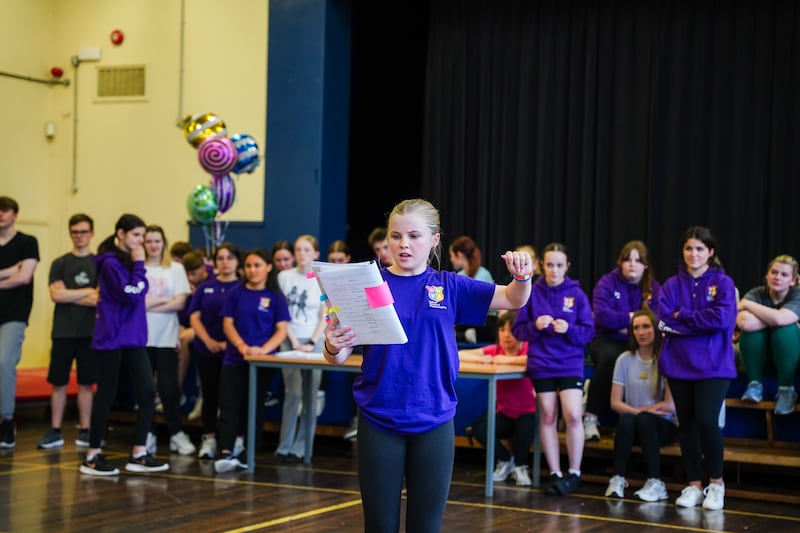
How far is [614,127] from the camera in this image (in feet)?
30.3

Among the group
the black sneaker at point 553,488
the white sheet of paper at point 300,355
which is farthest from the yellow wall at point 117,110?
the black sneaker at point 553,488

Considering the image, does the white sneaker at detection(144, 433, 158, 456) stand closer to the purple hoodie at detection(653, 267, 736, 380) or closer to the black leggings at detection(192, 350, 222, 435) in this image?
the black leggings at detection(192, 350, 222, 435)

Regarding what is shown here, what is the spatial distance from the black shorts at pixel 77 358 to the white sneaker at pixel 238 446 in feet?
4.43

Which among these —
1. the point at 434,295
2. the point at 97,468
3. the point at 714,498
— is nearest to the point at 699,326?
the point at 714,498

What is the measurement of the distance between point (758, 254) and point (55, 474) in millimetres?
Answer: 5721

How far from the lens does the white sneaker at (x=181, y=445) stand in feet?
24.8

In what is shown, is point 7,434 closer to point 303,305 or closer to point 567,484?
point 303,305

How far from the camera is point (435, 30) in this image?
10047 millimetres

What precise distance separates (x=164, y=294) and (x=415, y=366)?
16.1ft

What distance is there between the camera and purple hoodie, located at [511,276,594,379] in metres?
6.32

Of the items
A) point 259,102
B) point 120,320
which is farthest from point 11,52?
point 120,320

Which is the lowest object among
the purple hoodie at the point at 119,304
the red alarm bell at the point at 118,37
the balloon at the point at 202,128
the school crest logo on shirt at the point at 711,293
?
the purple hoodie at the point at 119,304

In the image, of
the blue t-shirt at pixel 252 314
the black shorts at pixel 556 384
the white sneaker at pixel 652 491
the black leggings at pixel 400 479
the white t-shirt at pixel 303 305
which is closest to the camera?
the black leggings at pixel 400 479

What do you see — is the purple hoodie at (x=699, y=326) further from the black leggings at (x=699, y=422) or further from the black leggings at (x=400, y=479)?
the black leggings at (x=400, y=479)
